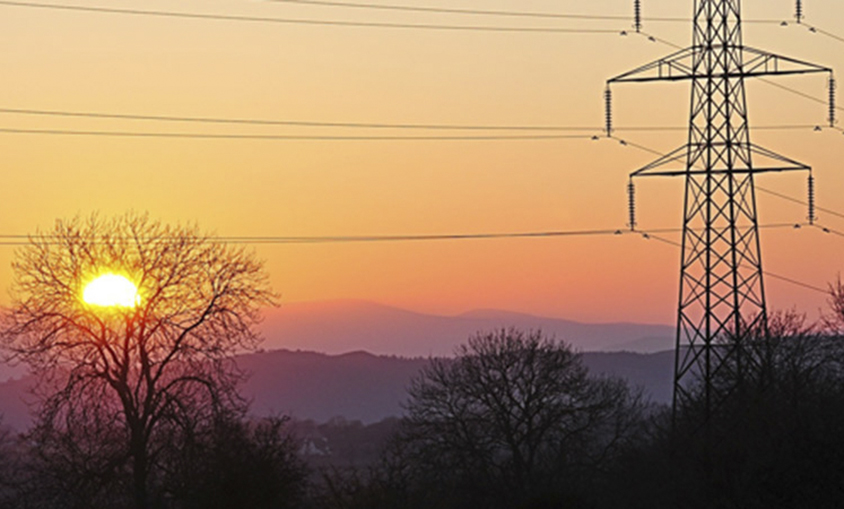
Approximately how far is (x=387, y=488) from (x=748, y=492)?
12.1 meters

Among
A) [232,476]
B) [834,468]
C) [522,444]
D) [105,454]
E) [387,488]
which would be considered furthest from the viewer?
[522,444]

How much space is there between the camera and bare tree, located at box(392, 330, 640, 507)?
66.8 meters

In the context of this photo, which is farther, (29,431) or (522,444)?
(522,444)

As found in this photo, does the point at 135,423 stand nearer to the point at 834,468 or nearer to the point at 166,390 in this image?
the point at 166,390

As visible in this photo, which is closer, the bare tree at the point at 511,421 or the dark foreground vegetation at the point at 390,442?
the dark foreground vegetation at the point at 390,442

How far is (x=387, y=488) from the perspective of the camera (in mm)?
46156

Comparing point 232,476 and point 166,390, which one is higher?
point 166,390

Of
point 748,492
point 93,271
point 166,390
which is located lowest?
point 748,492

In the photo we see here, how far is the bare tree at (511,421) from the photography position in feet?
219

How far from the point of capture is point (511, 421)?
7281 centimetres

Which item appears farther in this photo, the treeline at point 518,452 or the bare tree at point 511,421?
the bare tree at point 511,421

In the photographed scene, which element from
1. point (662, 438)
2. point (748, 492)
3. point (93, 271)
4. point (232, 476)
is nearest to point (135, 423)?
point (93, 271)

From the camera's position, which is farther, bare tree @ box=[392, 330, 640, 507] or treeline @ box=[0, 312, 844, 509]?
bare tree @ box=[392, 330, 640, 507]

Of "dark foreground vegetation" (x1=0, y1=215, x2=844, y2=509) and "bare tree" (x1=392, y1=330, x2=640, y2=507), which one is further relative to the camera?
"bare tree" (x1=392, y1=330, x2=640, y2=507)
